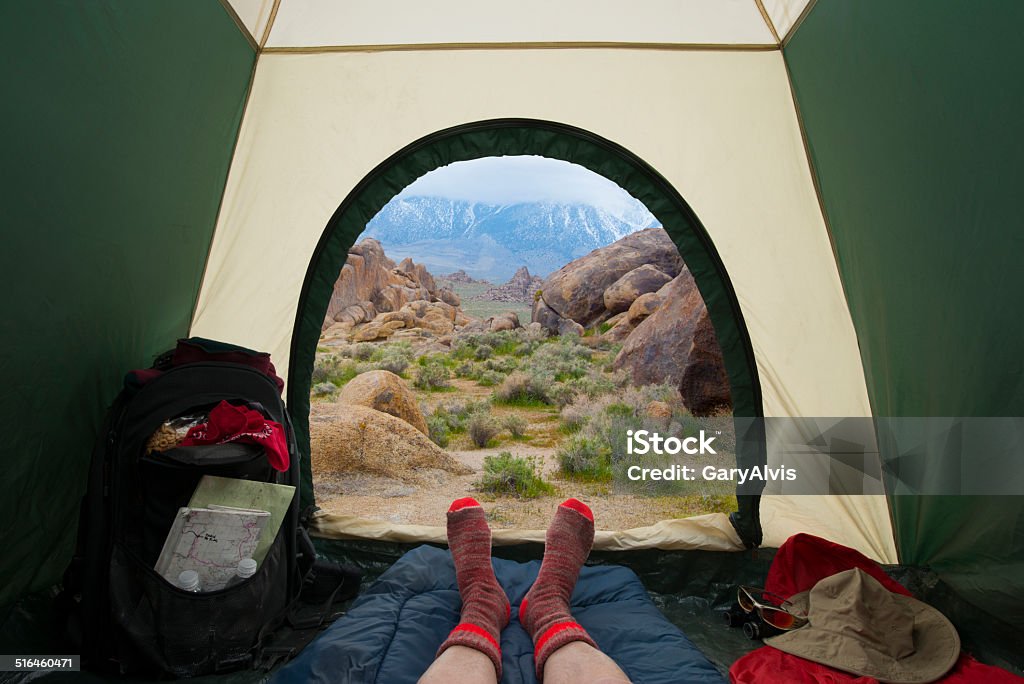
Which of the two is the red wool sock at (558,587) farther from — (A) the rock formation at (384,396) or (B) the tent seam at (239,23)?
(A) the rock formation at (384,396)

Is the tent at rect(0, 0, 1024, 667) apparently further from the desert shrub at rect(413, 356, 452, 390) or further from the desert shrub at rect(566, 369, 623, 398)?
the desert shrub at rect(413, 356, 452, 390)

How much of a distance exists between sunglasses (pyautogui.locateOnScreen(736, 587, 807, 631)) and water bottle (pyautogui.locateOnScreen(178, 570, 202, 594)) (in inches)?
50.5

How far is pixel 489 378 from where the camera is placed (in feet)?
16.9

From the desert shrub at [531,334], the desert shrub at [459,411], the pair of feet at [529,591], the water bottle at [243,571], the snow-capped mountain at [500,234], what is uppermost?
the snow-capped mountain at [500,234]

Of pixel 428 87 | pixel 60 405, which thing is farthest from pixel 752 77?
pixel 60 405

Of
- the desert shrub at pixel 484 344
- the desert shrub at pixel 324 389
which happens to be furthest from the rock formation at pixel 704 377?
the desert shrub at pixel 324 389

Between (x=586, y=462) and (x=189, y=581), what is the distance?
8.80 ft

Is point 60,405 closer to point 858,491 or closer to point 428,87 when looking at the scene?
point 428,87

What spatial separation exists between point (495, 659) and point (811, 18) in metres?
1.80

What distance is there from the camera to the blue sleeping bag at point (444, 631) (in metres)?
1.19

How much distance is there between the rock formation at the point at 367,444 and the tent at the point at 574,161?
1364 mm

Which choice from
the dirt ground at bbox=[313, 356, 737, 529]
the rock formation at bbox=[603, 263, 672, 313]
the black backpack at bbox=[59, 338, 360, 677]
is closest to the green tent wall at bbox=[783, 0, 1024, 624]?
the dirt ground at bbox=[313, 356, 737, 529]

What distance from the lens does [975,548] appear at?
129 cm

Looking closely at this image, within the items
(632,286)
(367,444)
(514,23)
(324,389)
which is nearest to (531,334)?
(632,286)
